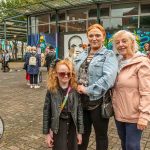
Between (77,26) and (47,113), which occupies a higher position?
(77,26)

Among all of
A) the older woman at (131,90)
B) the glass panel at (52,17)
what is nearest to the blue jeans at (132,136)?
the older woman at (131,90)

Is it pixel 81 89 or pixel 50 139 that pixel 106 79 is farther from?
pixel 50 139

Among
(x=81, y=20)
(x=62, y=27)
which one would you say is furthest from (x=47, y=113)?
(x=62, y=27)

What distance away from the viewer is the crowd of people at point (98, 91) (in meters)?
2.99

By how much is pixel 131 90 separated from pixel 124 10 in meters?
16.7

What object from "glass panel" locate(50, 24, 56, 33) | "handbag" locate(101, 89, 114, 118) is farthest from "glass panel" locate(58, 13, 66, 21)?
"handbag" locate(101, 89, 114, 118)

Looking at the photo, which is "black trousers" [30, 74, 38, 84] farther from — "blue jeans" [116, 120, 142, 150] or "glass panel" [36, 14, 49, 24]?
"glass panel" [36, 14, 49, 24]

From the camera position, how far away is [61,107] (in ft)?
10.3

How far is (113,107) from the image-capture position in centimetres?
323

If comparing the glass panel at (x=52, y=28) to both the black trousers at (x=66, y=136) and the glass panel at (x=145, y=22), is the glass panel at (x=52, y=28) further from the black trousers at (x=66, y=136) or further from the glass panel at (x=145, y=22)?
the black trousers at (x=66, y=136)

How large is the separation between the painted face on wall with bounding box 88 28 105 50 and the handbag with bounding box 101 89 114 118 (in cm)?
55

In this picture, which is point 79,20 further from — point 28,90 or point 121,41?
point 121,41

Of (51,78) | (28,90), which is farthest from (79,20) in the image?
(51,78)

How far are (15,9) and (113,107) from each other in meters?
18.2
